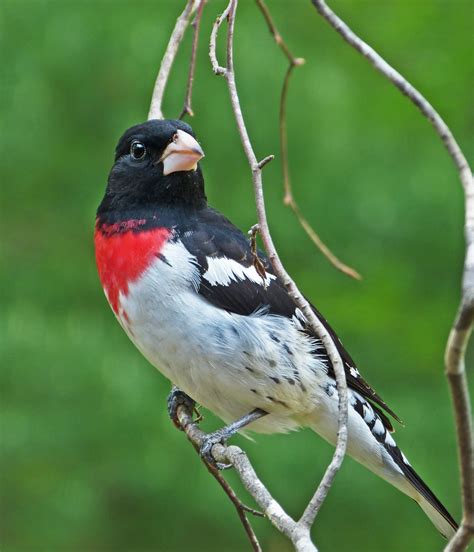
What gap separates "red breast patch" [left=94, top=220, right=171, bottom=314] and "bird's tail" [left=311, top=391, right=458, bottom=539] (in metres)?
Answer: 0.89

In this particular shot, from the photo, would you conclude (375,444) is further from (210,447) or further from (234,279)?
(234,279)

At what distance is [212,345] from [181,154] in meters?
0.70

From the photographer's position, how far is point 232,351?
3480 millimetres

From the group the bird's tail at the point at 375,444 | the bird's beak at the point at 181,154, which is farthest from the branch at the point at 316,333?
the bird's tail at the point at 375,444

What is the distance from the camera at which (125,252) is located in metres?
3.57

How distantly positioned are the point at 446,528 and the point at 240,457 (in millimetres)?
1179

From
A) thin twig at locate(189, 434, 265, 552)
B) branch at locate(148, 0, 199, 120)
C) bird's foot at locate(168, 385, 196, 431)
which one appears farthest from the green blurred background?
thin twig at locate(189, 434, 265, 552)

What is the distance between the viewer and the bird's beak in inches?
135

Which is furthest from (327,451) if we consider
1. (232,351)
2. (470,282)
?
(470,282)

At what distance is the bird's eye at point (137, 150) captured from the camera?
146 inches

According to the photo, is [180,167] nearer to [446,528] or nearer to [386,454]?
[386,454]

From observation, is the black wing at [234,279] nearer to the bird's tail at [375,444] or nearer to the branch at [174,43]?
the bird's tail at [375,444]

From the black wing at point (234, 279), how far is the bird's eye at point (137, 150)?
0.33 meters

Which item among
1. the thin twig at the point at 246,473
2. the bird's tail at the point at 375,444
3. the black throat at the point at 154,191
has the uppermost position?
the black throat at the point at 154,191
